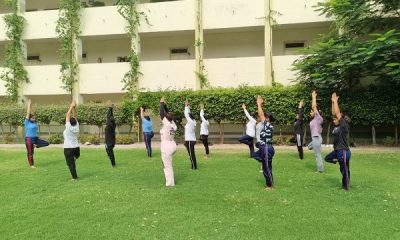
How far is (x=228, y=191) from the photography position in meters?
8.67

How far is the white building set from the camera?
2097 centimetres

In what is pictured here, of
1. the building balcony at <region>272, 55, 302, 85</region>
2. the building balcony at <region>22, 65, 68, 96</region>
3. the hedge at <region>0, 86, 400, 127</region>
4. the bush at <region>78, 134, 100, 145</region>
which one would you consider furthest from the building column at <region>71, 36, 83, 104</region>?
the building balcony at <region>272, 55, 302, 85</region>

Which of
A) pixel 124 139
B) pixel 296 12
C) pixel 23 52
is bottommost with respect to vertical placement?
pixel 124 139

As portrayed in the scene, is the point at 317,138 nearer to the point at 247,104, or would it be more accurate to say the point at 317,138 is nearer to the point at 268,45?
the point at 247,104

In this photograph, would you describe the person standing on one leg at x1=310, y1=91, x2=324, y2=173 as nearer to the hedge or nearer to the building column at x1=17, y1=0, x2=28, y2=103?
the hedge

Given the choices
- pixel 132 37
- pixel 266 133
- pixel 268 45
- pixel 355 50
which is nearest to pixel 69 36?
pixel 132 37

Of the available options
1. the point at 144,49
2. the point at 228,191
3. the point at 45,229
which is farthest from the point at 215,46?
the point at 45,229

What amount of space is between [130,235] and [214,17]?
17575mm

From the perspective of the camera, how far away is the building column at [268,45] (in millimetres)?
20812

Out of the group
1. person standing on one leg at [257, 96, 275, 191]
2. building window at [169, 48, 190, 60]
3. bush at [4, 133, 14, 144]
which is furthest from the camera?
building window at [169, 48, 190, 60]

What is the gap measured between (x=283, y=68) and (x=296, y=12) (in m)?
2.95

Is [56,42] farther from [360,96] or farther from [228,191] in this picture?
[228,191]

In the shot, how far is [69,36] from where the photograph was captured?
2353 cm

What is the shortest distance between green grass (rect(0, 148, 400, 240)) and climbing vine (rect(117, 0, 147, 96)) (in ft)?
34.7
